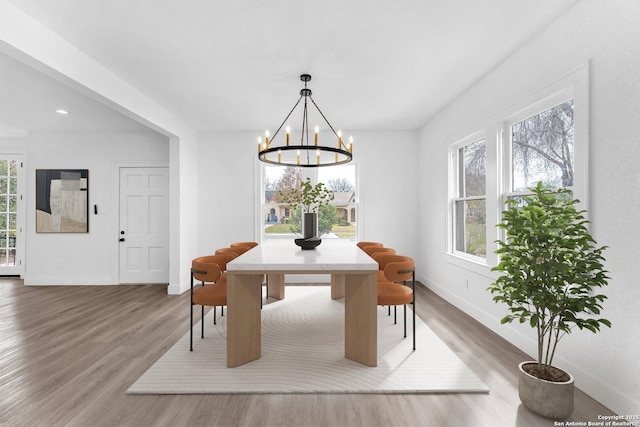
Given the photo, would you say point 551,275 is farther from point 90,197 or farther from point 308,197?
point 90,197

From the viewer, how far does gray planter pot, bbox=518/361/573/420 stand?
68.1 inches

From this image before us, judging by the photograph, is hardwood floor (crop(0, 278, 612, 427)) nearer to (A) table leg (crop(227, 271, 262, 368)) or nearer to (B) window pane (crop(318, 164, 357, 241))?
(A) table leg (crop(227, 271, 262, 368))

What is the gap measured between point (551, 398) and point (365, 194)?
3895mm

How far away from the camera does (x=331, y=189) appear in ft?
17.9

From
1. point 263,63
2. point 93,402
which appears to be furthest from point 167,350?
point 263,63

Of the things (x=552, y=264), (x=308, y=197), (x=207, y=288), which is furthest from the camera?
(x=308, y=197)

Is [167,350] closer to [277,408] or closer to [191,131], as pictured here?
[277,408]

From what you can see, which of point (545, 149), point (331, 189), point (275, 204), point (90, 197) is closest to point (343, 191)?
point (331, 189)

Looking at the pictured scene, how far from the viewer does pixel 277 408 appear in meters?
1.88

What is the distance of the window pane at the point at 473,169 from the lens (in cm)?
358

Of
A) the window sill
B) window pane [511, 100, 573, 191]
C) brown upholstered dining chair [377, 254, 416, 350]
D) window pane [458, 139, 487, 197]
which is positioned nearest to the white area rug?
brown upholstered dining chair [377, 254, 416, 350]

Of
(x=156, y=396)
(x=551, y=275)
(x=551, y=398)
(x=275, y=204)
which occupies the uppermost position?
(x=275, y=204)

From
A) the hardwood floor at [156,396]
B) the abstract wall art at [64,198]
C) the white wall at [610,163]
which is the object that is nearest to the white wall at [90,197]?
the abstract wall art at [64,198]

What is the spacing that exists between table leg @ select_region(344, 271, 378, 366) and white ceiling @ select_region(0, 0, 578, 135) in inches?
78.3
